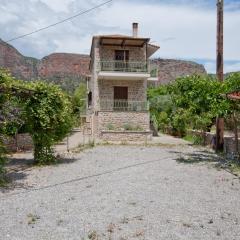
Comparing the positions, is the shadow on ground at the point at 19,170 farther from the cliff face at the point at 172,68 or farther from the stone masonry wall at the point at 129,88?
the cliff face at the point at 172,68

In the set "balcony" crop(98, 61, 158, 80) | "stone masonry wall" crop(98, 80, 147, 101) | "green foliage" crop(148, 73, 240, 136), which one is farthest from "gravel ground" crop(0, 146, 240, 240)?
"stone masonry wall" crop(98, 80, 147, 101)

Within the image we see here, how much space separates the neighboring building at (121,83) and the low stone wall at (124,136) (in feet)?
1.69

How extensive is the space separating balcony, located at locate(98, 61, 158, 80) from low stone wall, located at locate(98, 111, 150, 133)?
9.10 feet

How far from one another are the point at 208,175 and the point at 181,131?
19.4 metres

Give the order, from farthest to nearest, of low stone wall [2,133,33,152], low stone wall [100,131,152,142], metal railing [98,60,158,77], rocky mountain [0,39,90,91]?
rocky mountain [0,39,90,91]
metal railing [98,60,158,77]
low stone wall [100,131,152,142]
low stone wall [2,133,33,152]

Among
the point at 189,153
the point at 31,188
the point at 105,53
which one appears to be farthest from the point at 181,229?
the point at 105,53

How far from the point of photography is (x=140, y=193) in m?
10.2

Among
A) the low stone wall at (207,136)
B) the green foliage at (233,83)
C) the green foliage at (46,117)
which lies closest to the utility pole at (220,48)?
the low stone wall at (207,136)

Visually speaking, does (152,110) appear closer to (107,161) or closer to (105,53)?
(105,53)

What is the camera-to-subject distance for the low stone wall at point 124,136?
89.9 feet

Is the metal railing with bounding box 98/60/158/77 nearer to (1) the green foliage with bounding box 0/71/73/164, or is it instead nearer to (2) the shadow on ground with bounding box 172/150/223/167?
(2) the shadow on ground with bounding box 172/150/223/167

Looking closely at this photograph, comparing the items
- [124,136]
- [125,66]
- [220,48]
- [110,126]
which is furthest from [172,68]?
[220,48]

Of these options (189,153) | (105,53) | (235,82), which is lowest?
(189,153)

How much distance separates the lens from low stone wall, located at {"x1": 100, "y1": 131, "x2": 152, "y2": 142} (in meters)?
27.4
